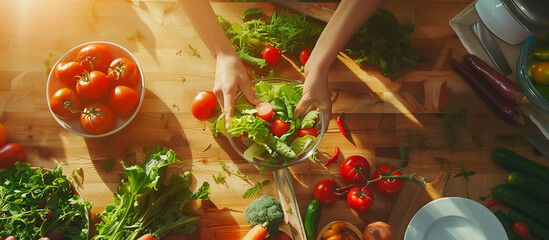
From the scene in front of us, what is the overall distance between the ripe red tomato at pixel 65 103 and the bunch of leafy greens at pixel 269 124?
28.5 inches

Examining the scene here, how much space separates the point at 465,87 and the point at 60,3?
2.39 m

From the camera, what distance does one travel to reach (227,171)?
83.9 inches

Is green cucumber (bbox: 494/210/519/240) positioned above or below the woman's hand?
below

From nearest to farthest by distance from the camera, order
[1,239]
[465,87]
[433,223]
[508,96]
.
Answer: [1,239] < [433,223] < [508,96] < [465,87]

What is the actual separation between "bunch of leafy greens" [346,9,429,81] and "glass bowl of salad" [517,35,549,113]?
0.48 m

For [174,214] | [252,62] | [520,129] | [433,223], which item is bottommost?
[174,214]

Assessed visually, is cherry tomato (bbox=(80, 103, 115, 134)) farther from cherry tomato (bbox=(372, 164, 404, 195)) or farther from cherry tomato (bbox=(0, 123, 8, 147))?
cherry tomato (bbox=(372, 164, 404, 195))

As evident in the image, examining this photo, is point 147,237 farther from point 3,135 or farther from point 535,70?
point 535,70

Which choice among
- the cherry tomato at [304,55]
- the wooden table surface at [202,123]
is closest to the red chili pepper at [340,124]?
the wooden table surface at [202,123]

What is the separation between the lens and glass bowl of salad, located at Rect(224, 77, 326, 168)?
1825mm

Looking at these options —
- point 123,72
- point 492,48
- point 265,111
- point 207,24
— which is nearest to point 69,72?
point 123,72

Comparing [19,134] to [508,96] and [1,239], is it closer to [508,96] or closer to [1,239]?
[1,239]

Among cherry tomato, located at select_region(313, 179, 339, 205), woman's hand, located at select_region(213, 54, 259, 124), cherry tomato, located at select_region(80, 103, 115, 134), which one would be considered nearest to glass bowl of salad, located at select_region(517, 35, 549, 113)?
cherry tomato, located at select_region(313, 179, 339, 205)

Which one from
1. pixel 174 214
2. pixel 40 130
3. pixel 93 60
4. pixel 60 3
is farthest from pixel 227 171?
pixel 60 3
